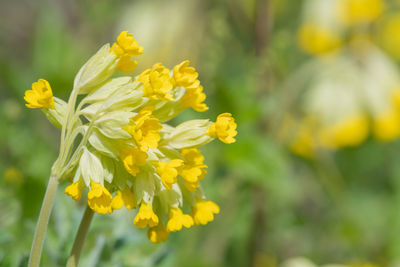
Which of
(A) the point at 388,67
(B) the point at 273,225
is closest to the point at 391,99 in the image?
(A) the point at 388,67

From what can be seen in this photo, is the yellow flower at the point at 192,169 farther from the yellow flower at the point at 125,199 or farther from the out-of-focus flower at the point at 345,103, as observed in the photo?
the out-of-focus flower at the point at 345,103

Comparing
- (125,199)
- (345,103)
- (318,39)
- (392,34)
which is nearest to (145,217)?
(125,199)

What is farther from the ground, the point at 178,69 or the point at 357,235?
the point at 178,69

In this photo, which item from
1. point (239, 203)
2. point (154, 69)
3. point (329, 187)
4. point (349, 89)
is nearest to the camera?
point (154, 69)

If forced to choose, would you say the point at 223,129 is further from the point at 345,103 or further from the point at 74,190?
the point at 345,103

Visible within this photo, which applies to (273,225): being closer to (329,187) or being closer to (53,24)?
(329,187)

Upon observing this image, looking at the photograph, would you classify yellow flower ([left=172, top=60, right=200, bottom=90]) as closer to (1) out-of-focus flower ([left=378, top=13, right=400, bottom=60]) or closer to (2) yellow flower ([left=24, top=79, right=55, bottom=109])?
(2) yellow flower ([left=24, top=79, right=55, bottom=109])
